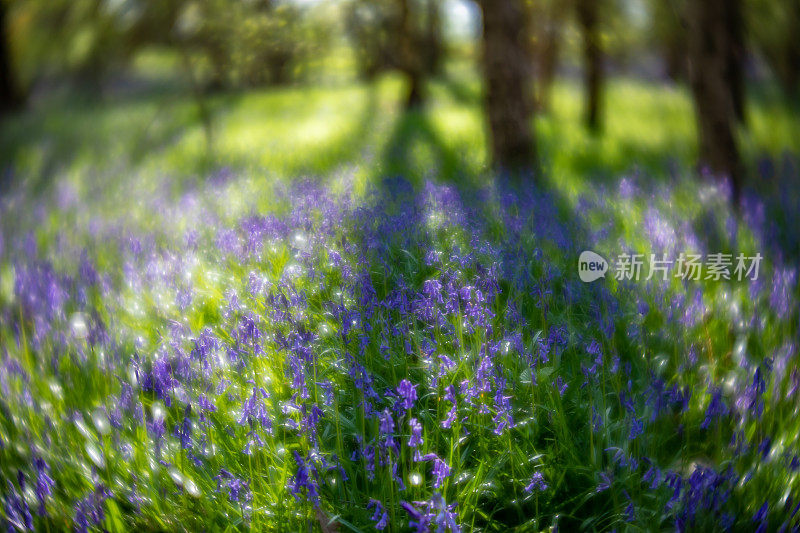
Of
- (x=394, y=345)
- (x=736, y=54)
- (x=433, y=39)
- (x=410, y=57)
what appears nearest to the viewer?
(x=394, y=345)

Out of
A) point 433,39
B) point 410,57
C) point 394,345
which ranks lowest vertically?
point 433,39

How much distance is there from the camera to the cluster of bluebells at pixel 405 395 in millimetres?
1799

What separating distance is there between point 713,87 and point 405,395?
191 inches

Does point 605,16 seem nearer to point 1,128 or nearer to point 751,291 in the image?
point 751,291

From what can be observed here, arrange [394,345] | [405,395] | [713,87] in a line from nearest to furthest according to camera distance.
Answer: [405,395]
[394,345]
[713,87]

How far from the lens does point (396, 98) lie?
17000 mm

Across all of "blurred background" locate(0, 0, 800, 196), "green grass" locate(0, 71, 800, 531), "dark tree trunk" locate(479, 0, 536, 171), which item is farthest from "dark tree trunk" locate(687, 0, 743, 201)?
"dark tree trunk" locate(479, 0, 536, 171)

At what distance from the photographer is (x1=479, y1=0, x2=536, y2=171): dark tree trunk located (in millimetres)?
5449

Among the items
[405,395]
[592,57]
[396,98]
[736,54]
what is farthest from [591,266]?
[396,98]

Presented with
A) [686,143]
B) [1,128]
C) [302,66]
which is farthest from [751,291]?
[1,128]

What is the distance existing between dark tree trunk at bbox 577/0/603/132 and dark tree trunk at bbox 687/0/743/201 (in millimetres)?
5272

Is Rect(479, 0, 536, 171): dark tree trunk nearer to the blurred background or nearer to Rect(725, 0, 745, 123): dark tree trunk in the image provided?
the blurred background

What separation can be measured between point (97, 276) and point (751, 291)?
369cm

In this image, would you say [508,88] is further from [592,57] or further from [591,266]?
[592,57]
